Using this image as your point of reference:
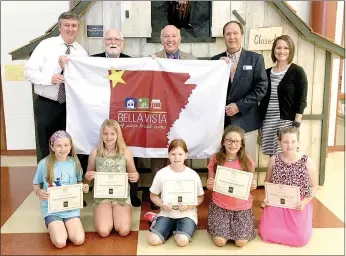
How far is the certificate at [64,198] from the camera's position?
3.37 m

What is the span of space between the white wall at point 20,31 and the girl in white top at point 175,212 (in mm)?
3425

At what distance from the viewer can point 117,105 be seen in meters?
4.02

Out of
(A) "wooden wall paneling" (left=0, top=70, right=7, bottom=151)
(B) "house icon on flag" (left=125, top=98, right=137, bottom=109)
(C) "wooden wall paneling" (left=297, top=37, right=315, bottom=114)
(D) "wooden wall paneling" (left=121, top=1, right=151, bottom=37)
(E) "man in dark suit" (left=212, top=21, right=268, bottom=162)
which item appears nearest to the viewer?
(E) "man in dark suit" (left=212, top=21, right=268, bottom=162)

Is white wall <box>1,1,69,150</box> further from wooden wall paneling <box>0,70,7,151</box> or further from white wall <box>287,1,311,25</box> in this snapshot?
white wall <box>287,1,311,25</box>

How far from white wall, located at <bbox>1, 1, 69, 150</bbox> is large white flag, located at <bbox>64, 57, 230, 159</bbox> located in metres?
2.35

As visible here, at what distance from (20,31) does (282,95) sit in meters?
3.98

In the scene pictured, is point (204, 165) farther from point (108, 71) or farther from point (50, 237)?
point (50, 237)

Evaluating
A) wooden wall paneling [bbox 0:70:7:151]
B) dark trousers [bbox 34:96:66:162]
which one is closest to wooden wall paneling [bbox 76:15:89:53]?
dark trousers [bbox 34:96:66:162]

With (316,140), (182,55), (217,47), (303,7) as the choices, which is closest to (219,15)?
(217,47)

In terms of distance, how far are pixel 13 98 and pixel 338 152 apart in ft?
16.7

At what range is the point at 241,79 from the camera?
397 centimetres

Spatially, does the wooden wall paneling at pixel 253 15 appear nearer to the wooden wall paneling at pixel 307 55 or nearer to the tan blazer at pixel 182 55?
the wooden wall paneling at pixel 307 55

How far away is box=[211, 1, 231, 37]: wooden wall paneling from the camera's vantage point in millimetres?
4480

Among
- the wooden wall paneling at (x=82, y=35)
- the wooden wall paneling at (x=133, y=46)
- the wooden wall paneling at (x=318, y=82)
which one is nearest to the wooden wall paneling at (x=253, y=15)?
the wooden wall paneling at (x=318, y=82)
